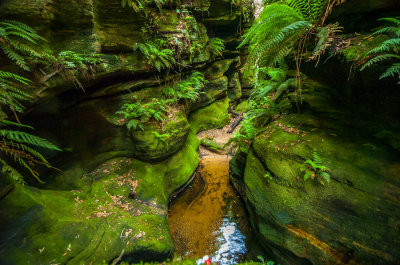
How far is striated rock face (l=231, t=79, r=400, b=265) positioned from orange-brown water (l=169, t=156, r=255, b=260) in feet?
3.54

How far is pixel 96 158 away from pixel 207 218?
3767 mm

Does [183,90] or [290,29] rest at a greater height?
[290,29]

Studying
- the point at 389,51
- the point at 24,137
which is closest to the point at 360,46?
the point at 389,51

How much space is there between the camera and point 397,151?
8.28 feet

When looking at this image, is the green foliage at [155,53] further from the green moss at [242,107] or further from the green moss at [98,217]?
the green moss at [242,107]

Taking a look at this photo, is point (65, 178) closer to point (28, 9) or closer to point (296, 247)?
point (28, 9)

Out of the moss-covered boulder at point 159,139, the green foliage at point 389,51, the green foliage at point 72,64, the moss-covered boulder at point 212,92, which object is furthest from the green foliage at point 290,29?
the moss-covered boulder at point 212,92

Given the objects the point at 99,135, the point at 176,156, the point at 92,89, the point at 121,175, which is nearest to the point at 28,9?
the point at 92,89

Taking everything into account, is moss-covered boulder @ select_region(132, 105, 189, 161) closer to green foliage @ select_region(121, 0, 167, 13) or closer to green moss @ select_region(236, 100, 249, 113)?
green foliage @ select_region(121, 0, 167, 13)

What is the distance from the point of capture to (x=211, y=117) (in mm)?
10461

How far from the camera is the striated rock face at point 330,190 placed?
2406 millimetres

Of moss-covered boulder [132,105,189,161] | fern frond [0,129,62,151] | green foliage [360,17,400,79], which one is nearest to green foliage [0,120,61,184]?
fern frond [0,129,62,151]

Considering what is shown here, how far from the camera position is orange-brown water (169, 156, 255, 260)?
419 centimetres

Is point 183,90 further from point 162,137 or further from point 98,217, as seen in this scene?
point 98,217
